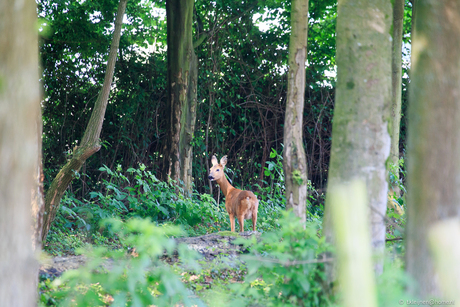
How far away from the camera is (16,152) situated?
2205 mm

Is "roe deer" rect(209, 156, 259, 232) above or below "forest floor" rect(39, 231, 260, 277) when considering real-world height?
above

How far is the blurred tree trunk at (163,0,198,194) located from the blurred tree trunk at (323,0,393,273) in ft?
19.7

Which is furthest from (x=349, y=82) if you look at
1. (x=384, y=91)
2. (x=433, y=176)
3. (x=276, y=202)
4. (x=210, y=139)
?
(x=210, y=139)

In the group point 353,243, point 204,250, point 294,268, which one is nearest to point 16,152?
point 294,268

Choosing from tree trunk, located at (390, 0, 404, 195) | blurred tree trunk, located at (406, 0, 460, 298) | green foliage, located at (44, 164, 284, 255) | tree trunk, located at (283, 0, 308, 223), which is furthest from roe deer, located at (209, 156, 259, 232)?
blurred tree trunk, located at (406, 0, 460, 298)

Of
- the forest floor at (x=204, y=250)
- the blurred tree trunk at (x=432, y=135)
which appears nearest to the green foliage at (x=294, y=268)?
the blurred tree trunk at (x=432, y=135)

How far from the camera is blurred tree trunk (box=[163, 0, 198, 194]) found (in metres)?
8.72

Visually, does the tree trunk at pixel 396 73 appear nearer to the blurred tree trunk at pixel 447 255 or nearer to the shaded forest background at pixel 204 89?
the shaded forest background at pixel 204 89

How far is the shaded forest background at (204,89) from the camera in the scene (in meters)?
10.2

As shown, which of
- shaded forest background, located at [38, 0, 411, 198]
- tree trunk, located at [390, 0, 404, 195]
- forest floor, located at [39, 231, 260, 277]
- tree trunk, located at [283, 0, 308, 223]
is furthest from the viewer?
shaded forest background, located at [38, 0, 411, 198]

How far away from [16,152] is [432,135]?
95.7 inches

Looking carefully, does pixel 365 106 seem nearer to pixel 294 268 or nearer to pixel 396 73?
pixel 294 268

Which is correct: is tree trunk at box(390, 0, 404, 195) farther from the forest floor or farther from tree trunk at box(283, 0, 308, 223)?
tree trunk at box(283, 0, 308, 223)

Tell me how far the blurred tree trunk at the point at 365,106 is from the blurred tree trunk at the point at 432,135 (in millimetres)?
252
